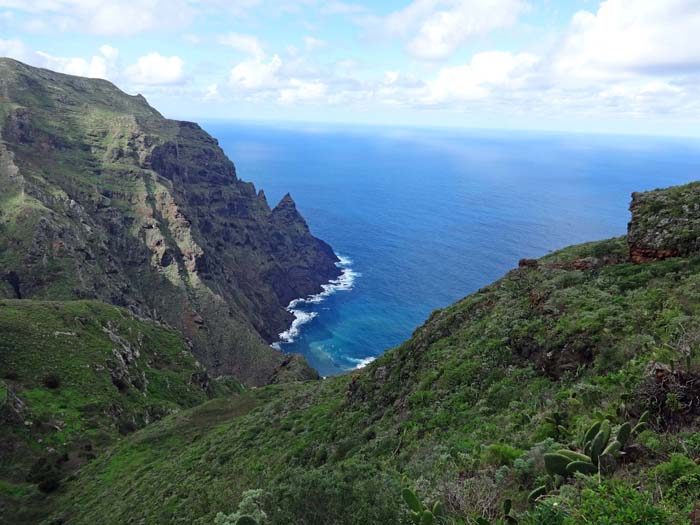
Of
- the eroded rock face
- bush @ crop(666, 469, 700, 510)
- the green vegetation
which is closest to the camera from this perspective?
bush @ crop(666, 469, 700, 510)

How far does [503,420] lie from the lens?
18.8 m

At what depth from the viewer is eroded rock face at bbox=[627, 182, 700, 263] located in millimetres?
25469

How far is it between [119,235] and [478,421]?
6069 inches

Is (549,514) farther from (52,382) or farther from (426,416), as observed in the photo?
(52,382)

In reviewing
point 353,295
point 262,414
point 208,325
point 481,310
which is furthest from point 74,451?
point 353,295

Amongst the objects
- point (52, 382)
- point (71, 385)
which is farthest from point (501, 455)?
point (52, 382)

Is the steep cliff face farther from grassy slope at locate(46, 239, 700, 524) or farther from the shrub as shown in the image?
the shrub

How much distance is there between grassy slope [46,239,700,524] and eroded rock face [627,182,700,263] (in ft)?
4.68

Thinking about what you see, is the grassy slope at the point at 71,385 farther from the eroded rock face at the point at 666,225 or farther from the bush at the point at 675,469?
the eroded rock face at the point at 666,225

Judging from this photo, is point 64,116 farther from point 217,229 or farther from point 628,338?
point 628,338

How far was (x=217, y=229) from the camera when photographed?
638 ft

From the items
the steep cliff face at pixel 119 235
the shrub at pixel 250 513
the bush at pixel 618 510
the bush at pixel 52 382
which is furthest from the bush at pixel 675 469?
the steep cliff face at pixel 119 235

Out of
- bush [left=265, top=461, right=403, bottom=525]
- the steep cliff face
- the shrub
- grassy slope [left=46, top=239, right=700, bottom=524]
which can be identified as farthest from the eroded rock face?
the steep cliff face

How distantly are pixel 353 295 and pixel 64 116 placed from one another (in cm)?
14637
